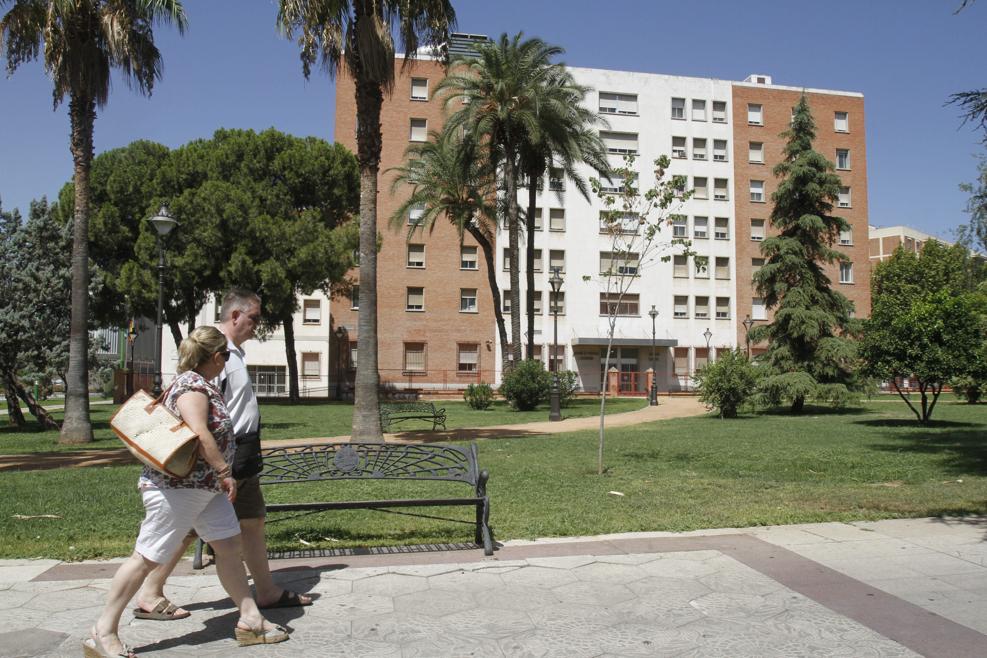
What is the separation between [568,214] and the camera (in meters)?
50.1

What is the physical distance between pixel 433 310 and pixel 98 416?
25950 mm

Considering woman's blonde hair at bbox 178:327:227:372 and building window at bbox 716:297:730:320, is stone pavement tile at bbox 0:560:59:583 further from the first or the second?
building window at bbox 716:297:730:320

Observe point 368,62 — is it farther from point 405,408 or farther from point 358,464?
point 358,464

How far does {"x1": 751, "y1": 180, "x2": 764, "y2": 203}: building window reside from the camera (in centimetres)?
5277

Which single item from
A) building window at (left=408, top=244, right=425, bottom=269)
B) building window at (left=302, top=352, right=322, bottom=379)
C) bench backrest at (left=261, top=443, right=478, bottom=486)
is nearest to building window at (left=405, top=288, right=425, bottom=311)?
building window at (left=408, top=244, right=425, bottom=269)

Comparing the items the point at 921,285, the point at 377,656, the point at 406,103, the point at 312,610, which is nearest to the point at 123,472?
the point at 312,610

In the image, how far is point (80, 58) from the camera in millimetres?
15156

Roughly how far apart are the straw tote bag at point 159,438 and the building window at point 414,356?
4408 cm

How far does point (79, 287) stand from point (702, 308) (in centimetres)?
4275

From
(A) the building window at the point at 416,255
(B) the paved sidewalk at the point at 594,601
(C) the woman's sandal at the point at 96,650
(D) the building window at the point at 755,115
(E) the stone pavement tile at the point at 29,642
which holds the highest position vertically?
(D) the building window at the point at 755,115

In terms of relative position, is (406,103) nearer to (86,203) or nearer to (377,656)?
(86,203)

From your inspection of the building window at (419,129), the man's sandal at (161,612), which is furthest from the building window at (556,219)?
the man's sandal at (161,612)

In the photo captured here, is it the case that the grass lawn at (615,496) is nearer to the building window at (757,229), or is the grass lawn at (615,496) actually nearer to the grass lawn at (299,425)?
the grass lawn at (299,425)

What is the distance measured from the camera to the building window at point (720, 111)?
5256cm
